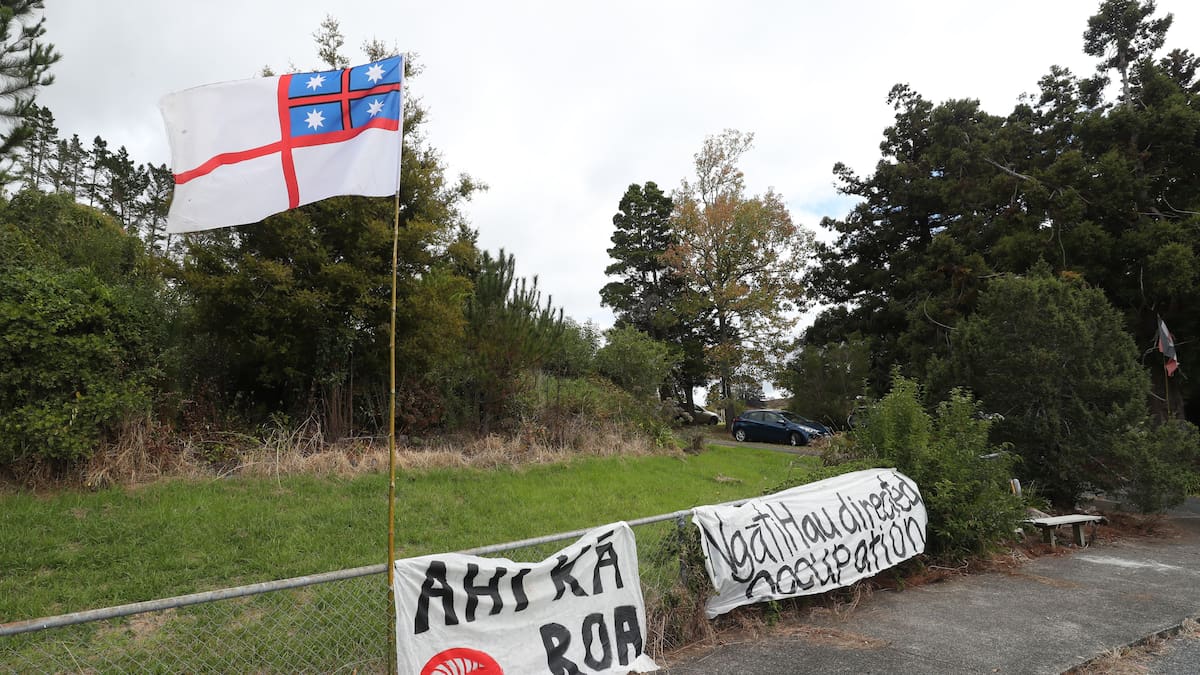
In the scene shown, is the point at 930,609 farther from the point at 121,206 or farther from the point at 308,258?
the point at 121,206

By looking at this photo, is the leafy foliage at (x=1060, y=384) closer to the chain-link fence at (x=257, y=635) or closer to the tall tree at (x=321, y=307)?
the chain-link fence at (x=257, y=635)

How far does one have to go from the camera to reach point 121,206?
129 ft

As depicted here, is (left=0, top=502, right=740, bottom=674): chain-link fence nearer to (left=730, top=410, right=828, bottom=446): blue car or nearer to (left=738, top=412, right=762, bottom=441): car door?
(left=730, top=410, right=828, bottom=446): blue car

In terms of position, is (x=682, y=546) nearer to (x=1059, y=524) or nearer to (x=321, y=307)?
(x=1059, y=524)

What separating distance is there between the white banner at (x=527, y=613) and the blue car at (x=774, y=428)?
56.2 feet

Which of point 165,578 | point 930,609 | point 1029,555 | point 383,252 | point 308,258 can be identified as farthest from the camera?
point 383,252

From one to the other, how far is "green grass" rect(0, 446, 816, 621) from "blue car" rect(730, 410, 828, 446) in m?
12.0

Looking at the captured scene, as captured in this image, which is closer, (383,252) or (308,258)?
(308,258)

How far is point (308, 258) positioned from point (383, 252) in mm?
1089

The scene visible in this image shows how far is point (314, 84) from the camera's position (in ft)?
12.5

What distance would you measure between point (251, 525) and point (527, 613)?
12.3 ft

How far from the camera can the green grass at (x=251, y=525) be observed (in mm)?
4820

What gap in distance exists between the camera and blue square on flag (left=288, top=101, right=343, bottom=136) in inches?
148

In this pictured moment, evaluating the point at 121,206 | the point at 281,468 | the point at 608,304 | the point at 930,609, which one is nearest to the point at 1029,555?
the point at 930,609
